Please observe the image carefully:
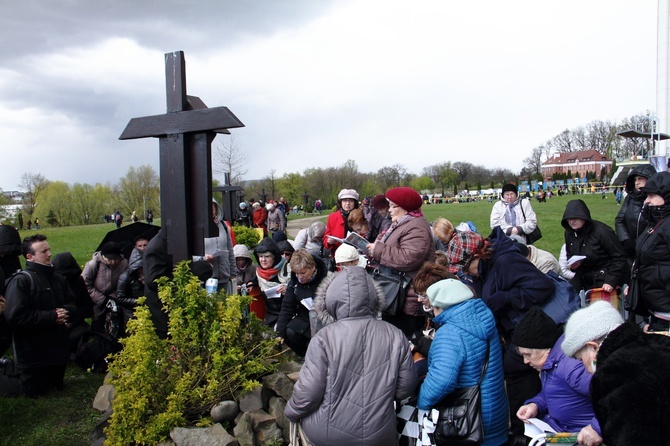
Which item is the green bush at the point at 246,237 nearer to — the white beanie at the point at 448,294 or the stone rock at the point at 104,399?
the stone rock at the point at 104,399

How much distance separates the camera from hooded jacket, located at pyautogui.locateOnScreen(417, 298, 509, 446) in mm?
3162

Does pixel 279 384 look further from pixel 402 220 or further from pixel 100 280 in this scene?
pixel 100 280

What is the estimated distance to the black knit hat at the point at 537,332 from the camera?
130 inches

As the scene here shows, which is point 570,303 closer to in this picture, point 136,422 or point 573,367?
point 573,367

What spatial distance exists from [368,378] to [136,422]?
1.67 m

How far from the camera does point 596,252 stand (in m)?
5.64

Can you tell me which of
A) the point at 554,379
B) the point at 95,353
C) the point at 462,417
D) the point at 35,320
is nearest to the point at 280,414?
the point at 462,417

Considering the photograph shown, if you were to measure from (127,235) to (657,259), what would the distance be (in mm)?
7349

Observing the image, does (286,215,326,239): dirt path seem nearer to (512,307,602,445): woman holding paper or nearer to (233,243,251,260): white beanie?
(233,243,251,260): white beanie

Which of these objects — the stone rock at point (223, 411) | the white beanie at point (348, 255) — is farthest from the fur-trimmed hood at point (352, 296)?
the white beanie at point (348, 255)

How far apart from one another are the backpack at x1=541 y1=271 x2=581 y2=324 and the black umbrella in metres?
5.43

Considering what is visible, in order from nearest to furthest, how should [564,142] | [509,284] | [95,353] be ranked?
1. [509,284]
2. [95,353]
3. [564,142]

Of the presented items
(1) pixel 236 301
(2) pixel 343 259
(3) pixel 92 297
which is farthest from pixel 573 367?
(3) pixel 92 297

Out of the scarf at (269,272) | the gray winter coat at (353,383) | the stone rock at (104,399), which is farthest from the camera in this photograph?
the scarf at (269,272)
